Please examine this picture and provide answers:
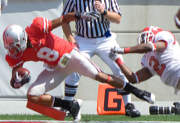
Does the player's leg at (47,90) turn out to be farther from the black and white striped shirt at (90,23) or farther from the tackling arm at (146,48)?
the black and white striped shirt at (90,23)

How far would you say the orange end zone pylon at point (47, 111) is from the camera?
7414 mm

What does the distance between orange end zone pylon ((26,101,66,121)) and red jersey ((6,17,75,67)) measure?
49cm

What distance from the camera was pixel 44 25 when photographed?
23.7 feet

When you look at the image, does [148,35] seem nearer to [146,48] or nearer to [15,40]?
[146,48]

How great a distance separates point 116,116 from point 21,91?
8.71 feet

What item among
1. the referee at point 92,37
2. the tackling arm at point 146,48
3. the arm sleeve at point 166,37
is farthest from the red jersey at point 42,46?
the arm sleeve at point 166,37

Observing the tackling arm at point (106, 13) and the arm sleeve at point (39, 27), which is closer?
the arm sleeve at point (39, 27)

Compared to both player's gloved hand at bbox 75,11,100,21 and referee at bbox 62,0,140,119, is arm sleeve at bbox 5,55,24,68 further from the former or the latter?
referee at bbox 62,0,140,119

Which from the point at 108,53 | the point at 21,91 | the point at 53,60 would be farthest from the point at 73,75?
the point at 21,91

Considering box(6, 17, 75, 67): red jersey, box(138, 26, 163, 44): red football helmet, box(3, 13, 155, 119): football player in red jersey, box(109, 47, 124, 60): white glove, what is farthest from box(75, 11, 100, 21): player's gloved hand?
box(138, 26, 163, 44): red football helmet

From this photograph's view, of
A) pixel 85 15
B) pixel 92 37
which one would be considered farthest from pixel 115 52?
pixel 92 37

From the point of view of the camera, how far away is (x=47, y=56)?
287 inches

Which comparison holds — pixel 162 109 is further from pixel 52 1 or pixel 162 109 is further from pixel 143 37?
pixel 52 1

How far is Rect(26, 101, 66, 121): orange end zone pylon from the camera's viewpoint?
7414 mm
